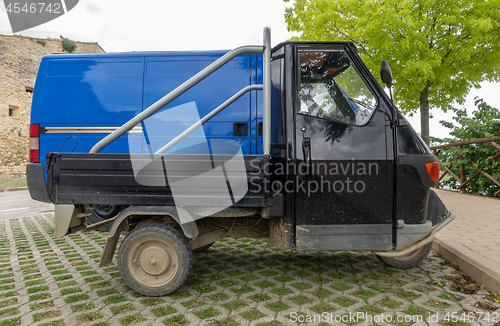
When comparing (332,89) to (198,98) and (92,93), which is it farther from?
(92,93)

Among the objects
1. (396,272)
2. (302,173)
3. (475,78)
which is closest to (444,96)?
(475,78)

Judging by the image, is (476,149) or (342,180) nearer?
(342,180)

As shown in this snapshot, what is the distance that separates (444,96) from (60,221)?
1139 centimetres

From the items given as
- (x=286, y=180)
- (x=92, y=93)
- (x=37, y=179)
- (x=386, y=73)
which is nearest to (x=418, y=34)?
(x=386, y=73)

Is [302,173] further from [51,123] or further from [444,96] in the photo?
[444,96]

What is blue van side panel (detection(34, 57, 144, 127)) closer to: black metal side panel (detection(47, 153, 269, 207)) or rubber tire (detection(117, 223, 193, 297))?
black metal side panel (detection(47, 153, 269, 207))

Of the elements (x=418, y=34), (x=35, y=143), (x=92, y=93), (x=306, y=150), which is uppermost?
(x=418, y=34)

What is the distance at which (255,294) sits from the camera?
303 cm

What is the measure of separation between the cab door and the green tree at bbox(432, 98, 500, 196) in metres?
7.24

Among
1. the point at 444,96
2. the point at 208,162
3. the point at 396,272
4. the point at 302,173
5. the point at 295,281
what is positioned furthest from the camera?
the point at 444,96

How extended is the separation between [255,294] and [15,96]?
24384 mm

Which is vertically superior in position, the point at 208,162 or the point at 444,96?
the point at 444,96

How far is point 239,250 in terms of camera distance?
180 inches

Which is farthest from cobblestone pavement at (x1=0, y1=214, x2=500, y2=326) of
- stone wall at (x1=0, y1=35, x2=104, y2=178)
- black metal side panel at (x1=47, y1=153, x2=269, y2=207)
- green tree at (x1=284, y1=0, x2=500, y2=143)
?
stone wall at (x1=0, y1=35, x2=104, y2=178)
